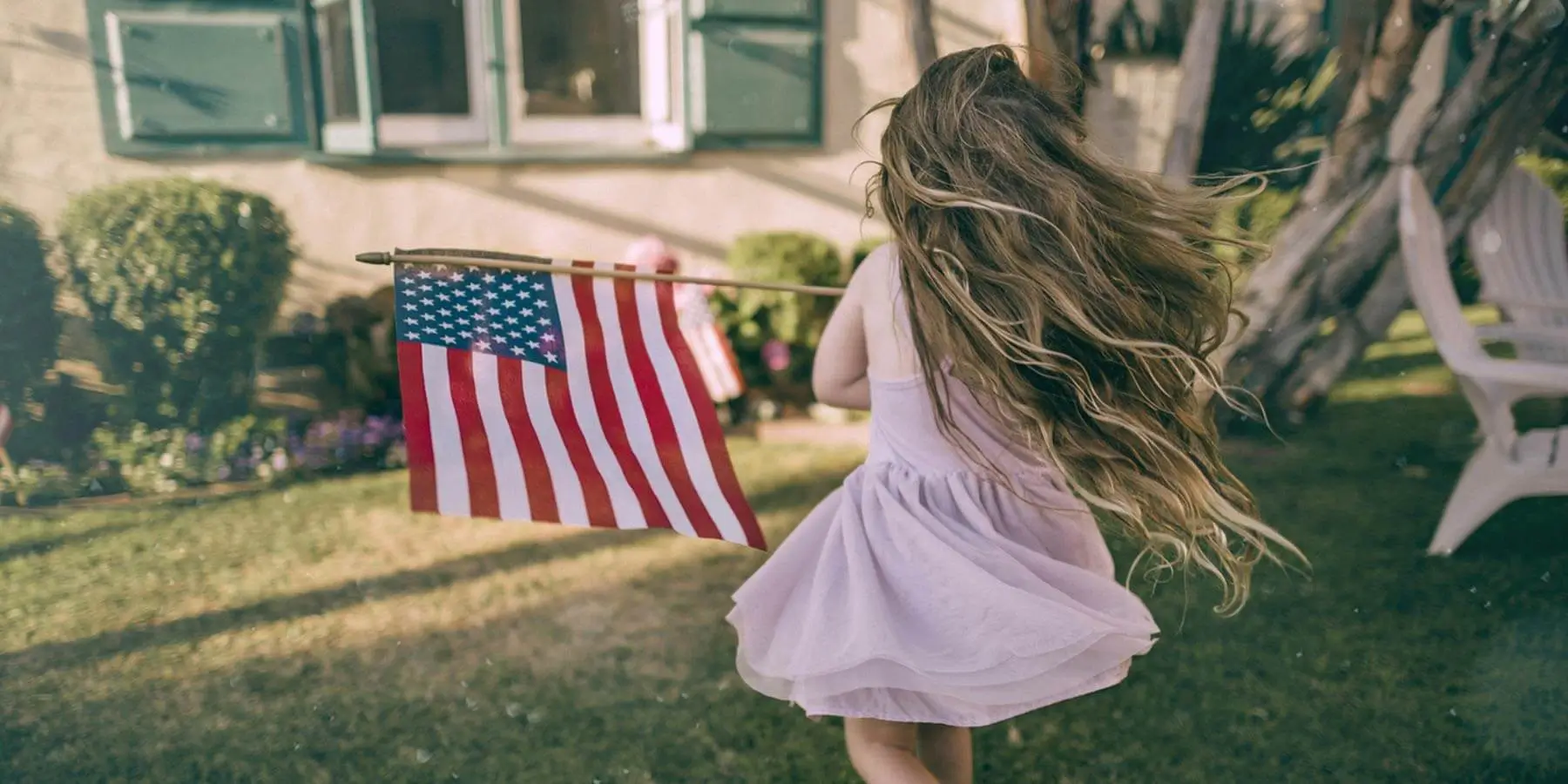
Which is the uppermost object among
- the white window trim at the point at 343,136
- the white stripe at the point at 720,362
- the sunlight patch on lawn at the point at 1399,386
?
the white window trim at the point at 343,136

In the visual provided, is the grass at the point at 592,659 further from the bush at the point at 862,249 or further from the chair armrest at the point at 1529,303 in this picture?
the bush at the point at 862,249

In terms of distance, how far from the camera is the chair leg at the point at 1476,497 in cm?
355

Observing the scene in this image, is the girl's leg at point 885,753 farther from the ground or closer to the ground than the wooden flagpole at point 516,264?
closer to the ground

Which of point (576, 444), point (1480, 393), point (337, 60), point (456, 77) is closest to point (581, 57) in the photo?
point (456, 77)

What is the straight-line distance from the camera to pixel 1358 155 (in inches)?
165

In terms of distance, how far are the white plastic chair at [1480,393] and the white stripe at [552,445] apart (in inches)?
115

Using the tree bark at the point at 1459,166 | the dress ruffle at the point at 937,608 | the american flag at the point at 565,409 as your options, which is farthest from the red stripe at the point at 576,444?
the tree bark at the point at 1459,166

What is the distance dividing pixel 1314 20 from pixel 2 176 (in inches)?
219

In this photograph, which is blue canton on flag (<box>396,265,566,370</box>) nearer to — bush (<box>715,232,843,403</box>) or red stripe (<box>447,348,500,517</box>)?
red stripe (<box>447,348,500,517</box>)

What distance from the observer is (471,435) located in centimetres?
221

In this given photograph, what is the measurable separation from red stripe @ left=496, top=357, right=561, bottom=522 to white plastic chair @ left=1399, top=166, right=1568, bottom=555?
9.76 feet

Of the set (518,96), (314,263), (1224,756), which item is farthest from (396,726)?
(518,96)

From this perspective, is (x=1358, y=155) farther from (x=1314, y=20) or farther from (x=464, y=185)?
(x=464, y=185)

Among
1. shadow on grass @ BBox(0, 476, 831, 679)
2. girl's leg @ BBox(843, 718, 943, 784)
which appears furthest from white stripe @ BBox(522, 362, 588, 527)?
shadow on grass @ BBox(0, 476, 831, 679)
